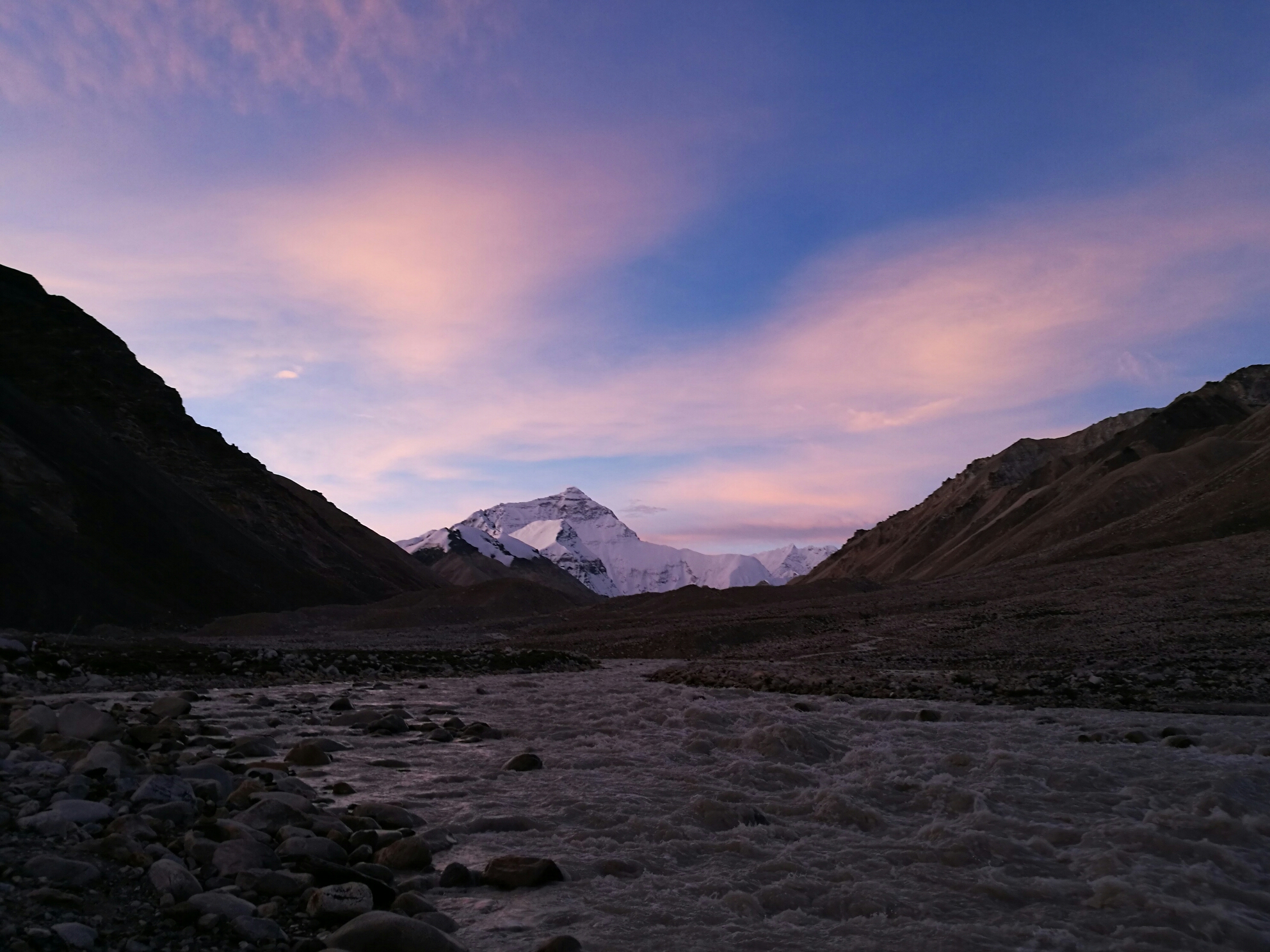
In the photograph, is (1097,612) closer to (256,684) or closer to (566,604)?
(256,684)

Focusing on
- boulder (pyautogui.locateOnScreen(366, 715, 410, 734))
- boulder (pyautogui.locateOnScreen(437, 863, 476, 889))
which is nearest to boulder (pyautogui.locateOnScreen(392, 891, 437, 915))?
boulder (pyautogui.locateOnScreen(437, 863, 476, 889))

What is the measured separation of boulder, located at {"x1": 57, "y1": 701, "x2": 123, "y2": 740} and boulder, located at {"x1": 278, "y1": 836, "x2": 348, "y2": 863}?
5.04 m

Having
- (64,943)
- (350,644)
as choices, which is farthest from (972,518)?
(64,943)

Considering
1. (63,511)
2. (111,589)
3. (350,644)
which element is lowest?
(350,644)

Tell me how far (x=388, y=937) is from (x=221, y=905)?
3.89 ft

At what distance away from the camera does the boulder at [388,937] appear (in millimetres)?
5211

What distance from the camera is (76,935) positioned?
457 centimetres

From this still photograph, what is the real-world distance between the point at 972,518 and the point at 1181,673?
100568mm

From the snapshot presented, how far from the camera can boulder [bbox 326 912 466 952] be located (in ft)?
17.1

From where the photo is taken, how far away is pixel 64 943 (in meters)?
4.47

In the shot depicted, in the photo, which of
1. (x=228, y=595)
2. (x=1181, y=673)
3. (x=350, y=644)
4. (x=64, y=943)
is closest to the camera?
(x=64, y=943)

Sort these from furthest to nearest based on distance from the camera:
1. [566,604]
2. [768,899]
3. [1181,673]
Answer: [566,604] < [1181,673] < [768,899]

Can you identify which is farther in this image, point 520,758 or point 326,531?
point 326,531

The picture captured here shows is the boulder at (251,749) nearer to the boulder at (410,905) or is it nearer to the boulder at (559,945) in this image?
the boulder at (410,905)
